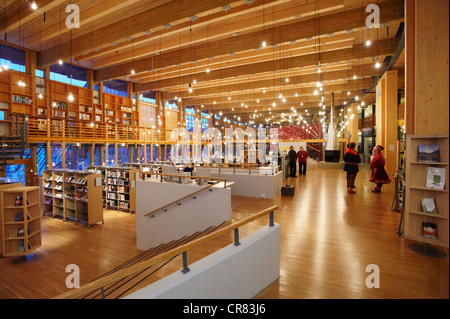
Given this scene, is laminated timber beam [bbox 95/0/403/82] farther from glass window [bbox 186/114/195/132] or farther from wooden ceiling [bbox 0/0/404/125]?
glass window [bbox 186/114/195/132]

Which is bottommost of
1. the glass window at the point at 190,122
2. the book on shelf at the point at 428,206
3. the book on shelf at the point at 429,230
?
the book on shelf at the point at 429,230

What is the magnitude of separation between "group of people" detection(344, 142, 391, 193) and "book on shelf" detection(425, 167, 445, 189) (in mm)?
3651

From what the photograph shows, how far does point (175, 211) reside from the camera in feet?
23.2

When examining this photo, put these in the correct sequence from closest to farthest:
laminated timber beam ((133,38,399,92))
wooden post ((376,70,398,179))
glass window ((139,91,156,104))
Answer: laminated timber beam ((133,38,399,92)) → wooden post ((376,70,398,179)) → glass window ((139,91,156,104))

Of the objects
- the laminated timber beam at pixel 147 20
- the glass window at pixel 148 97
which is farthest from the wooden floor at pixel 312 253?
the glass window at pixel 148 97

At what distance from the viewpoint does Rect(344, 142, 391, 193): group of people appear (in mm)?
6801

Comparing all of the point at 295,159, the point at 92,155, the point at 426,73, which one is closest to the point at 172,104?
the point at 92,155

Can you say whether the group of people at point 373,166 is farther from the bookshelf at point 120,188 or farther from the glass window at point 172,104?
the glass window at point 172,104

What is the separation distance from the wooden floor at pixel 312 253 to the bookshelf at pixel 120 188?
1.41m

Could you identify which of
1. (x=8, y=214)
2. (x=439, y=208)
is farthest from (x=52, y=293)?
(x=439, y=208)

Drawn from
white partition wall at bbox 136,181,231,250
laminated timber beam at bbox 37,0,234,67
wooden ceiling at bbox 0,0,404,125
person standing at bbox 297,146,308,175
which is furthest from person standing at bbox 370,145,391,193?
laminated timber beam at bbox 37,0,234,67

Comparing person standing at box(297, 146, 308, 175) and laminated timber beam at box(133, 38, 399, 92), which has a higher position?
laminated timber beam at box(133, 38, 399, 92)

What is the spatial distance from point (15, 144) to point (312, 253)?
463 inches

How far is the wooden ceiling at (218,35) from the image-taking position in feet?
21.3
